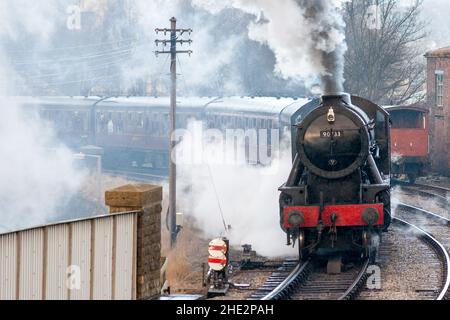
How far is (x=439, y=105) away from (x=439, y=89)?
1.66ft

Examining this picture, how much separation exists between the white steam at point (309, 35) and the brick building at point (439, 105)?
14253 millimetres

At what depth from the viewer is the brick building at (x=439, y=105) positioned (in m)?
33.9

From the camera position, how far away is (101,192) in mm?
33188

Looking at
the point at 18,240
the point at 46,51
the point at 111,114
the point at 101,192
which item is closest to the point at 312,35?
the point at 18,240

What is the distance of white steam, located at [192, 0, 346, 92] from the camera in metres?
18.1

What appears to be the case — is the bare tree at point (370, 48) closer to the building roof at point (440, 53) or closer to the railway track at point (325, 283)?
the building roof at point (440, 53)

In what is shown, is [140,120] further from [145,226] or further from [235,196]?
[145,226]

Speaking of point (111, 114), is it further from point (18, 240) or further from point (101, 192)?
point (18, 240)

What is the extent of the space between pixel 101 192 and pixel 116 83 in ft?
74.2

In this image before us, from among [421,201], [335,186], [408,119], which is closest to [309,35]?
[335,186]

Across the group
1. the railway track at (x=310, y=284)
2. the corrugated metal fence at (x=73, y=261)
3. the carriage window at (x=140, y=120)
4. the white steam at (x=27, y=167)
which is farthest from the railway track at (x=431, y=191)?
the corrugated metal fence at (x=73, y=261)

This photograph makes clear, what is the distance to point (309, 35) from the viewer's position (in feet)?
62.4

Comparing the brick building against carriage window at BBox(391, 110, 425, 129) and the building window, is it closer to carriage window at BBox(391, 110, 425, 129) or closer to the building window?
the building window

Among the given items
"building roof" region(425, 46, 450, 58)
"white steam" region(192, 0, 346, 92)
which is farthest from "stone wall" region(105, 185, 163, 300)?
"building roof" region(425, 46, 450, 58)
